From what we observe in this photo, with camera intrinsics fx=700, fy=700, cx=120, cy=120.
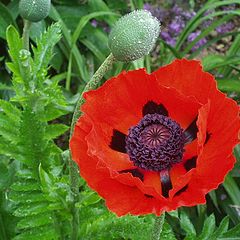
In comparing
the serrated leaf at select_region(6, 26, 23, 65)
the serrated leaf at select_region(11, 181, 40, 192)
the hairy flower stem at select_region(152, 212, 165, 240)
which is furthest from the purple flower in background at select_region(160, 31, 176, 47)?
the hairy flower stem at select_region(152, 212, 165, 240)

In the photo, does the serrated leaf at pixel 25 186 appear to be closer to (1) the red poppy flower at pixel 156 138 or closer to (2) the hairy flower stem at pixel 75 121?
(2) the hairy flower stem at pixel 75 121

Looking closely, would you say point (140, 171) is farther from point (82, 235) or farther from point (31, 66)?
point (31, 66)

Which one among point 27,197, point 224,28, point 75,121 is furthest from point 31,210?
point 224,28

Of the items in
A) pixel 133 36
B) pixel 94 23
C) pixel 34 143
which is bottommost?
pixel 34 143

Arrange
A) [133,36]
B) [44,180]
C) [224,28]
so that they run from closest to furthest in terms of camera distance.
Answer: [133,36]
[44,180]
[224,28]

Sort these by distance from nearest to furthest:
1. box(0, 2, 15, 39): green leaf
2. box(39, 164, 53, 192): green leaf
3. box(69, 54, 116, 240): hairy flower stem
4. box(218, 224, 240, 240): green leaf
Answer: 1. box(69, 54, 116, 240): hairy flower stem
2. box(39, 164, 53, 192): green leaf
3. box(218, 224, 240, 240): green leaf
4. box(0, 2, 15, 39): green leaf

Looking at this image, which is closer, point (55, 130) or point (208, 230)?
point (55, 130)

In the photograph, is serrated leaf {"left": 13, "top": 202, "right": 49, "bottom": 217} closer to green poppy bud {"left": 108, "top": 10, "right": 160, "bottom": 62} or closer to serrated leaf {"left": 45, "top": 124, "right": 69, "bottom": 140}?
serrated leaf {"left": 45, "top": 124, "right": 69, "bottom": 140}

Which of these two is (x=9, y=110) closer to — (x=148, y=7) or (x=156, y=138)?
(x=156, y=138)

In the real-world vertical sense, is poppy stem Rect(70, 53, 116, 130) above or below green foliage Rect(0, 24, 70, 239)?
above
